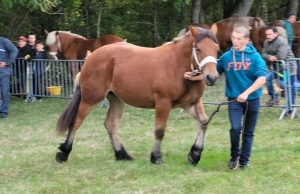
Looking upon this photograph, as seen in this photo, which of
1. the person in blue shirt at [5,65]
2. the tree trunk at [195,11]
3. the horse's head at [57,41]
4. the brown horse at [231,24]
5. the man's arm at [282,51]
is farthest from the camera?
the tree trunk at [195,11]

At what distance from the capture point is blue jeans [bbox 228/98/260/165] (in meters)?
6.39

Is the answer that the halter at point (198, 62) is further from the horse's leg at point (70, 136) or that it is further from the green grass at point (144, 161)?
the horse's leg at point (70, 136)

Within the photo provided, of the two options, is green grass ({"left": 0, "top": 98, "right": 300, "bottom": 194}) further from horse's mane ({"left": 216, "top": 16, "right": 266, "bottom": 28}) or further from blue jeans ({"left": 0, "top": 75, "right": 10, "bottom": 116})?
horse's mane ({"left": 216, "top": 16, "right": 266, "bottom": 28})

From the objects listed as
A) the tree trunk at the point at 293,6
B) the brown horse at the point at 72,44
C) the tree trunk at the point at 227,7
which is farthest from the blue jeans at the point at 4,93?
the tree trunk at the point at 293,6

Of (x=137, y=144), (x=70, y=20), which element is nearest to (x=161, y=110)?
(x=137, y=144)

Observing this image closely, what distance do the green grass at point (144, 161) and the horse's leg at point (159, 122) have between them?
13 centimetres

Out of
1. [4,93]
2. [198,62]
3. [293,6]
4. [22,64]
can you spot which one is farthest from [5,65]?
[293,6]

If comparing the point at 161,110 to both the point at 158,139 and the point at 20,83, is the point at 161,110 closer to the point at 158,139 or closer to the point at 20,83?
the point at 158,139

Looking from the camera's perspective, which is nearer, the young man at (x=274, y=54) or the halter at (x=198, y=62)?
the halter at (x=198, y=62)

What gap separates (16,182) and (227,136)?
144 inches

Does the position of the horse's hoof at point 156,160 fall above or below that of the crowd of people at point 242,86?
below

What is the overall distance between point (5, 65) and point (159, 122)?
608 centimetres

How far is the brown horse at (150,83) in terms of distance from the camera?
6562 millimetres

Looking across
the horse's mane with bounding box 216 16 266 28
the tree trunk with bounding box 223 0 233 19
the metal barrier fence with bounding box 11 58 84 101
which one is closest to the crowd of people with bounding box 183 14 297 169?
the metal barrier fence with bounding box 11 58 84 101
